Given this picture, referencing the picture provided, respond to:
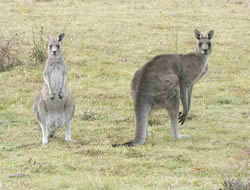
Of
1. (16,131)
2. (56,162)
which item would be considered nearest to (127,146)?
(56,162)

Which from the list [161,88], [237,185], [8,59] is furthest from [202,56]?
[8,59]

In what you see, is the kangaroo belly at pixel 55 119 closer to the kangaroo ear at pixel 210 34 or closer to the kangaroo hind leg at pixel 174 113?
the kangaroo hind leg at pixel 174 113

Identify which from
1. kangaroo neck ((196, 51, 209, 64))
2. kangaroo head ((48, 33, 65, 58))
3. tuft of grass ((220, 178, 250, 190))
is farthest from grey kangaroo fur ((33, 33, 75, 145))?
tuft of grass ((220, 178, 250, 190))

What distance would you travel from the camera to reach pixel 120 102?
9.57 m

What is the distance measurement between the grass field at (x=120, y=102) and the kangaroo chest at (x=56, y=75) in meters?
0.77

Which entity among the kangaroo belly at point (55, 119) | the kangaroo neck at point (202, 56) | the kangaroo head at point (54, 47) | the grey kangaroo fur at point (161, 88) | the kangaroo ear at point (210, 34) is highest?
the kangaroo ear at point (210, 34)

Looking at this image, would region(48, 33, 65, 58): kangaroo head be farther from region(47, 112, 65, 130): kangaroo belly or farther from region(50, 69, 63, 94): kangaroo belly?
region(47, 112, 65, 130): kangaroo belly

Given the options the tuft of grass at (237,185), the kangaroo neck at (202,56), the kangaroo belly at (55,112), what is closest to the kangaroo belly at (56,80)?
the kangaroo belly at (55,112)

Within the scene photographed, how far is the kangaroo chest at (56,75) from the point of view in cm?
734

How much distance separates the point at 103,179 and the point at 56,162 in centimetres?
105

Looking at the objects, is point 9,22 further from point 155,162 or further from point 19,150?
point 155,162

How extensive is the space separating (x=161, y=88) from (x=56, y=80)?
59.3 inches

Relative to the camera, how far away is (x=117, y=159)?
6246 mm

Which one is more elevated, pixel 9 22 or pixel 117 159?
pixel 9 22
